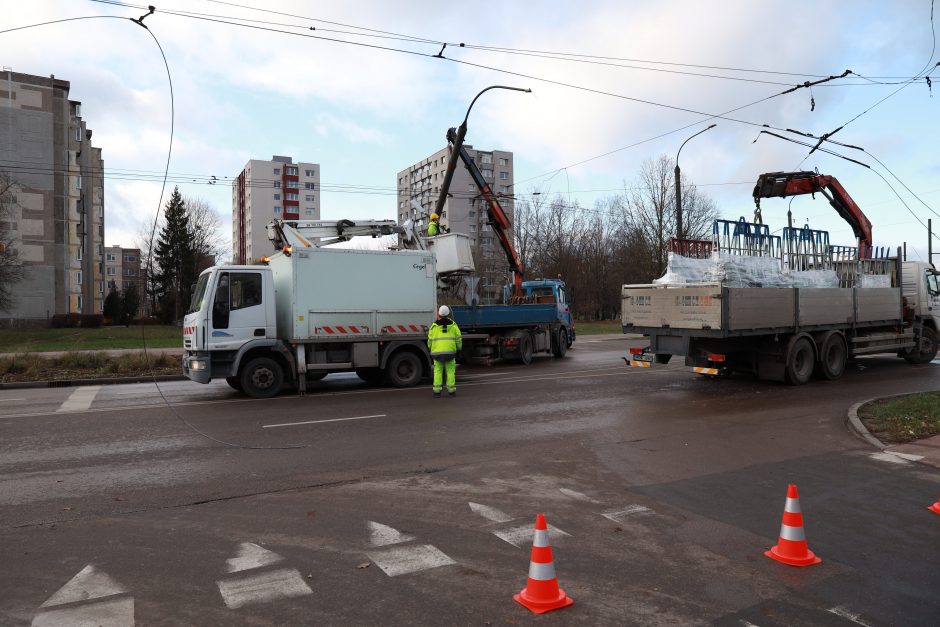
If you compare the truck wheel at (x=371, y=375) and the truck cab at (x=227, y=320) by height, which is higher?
the truck cab at (x=227, y=320)

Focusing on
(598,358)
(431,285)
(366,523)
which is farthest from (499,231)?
(366,523)

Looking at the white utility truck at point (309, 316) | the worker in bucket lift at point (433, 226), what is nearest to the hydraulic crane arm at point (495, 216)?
the worker in bucket lift at point (433, 226)

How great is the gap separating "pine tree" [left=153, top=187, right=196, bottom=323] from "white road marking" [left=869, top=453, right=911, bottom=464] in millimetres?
60853

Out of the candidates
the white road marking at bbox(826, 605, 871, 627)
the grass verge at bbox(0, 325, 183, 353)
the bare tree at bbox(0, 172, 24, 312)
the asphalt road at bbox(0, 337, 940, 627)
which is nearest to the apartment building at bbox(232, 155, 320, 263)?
the bare tree at bbox(0, 172, 24, 312)

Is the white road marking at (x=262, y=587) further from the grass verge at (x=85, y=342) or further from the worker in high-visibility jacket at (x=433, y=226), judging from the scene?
the grass verge at (x=85, y=342)

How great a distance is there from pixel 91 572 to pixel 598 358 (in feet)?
59.8

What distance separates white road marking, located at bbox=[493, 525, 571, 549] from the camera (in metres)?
4.87

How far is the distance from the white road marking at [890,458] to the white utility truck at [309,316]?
889 centimetres

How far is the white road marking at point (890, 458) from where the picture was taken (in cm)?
740

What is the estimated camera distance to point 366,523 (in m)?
5.25

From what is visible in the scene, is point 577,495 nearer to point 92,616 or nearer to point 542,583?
point 542,583

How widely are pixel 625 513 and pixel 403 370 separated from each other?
9087 mm

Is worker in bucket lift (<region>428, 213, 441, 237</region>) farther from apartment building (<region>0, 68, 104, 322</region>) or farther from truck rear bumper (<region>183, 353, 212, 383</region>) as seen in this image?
apartment building (<region>0, 68, 104, 322</region>)

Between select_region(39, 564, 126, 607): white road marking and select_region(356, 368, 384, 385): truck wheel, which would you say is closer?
select_region(39, 564, 126, 607): white road marking
